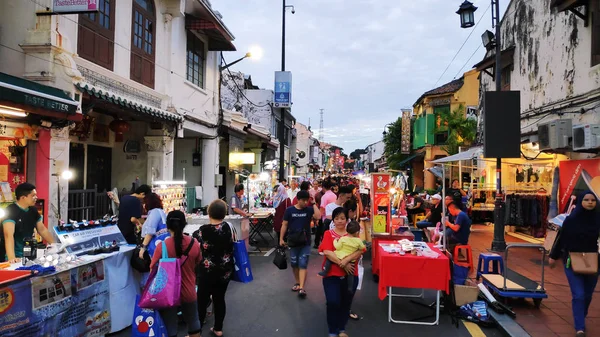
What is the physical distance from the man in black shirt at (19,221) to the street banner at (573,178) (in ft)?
35.2

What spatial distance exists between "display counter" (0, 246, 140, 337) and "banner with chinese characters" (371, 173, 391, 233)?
5194mm

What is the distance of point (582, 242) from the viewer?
16.5ft

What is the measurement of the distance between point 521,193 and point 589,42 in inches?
202

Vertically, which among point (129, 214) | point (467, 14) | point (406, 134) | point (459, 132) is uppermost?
point (467, 14)

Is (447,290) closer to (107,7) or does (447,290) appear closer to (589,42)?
(589,42)

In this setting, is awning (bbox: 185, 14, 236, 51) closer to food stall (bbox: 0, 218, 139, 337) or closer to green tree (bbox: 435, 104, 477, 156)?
food stall (bbox: 0, 218, 139, 337)

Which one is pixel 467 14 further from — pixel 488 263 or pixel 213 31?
pixel 213 31

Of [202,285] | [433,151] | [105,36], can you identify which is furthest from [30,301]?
[433,151]

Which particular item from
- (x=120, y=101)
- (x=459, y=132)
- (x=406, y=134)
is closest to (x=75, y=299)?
(x=120, y=101)

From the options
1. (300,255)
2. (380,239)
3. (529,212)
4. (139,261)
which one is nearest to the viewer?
(139,261)

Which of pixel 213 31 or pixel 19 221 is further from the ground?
pixel 213 31

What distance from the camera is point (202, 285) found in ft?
15.9

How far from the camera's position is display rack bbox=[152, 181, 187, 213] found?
996 centimetres

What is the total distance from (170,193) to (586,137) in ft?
32.5
